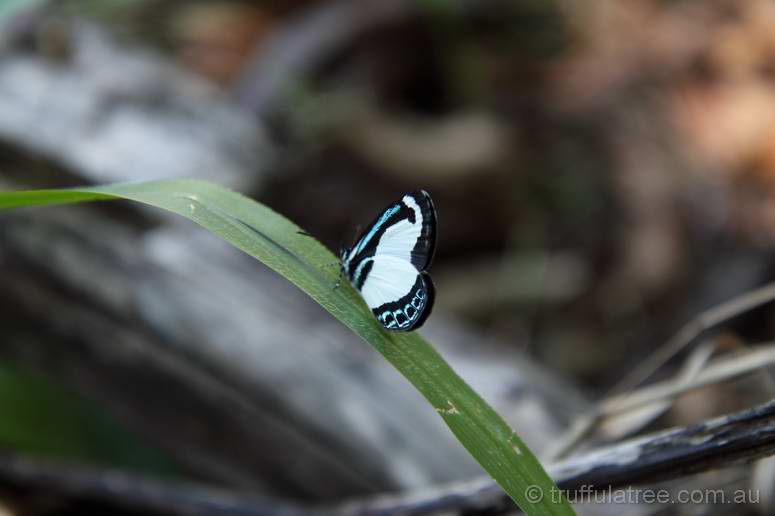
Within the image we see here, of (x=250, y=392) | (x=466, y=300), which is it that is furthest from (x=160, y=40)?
(x=250, y=392)

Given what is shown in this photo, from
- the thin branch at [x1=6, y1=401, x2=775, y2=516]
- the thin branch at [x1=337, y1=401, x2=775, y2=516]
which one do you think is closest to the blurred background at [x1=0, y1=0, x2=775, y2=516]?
the thin branch at [x1=6, y1=401, x2=775, y2=516]

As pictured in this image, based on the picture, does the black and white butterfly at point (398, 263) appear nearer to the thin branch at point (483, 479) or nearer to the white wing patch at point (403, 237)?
the white wing patch at point (403, 237)

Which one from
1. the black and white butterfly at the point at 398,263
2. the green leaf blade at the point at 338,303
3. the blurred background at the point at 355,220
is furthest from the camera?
the blurred background at the point at 355,220

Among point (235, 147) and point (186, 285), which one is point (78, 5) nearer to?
point (235, 147)

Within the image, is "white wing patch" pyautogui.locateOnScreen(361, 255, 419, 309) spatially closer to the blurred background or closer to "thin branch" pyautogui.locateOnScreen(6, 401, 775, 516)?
"thin branch" pyautogui.locateOnScreen(6, 401, 775, 516)

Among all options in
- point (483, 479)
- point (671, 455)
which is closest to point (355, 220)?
point (483, 479)

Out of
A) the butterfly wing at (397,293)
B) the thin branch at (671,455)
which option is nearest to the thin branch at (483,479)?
the thin branch at (671,455)

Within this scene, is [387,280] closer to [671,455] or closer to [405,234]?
[405,234]
